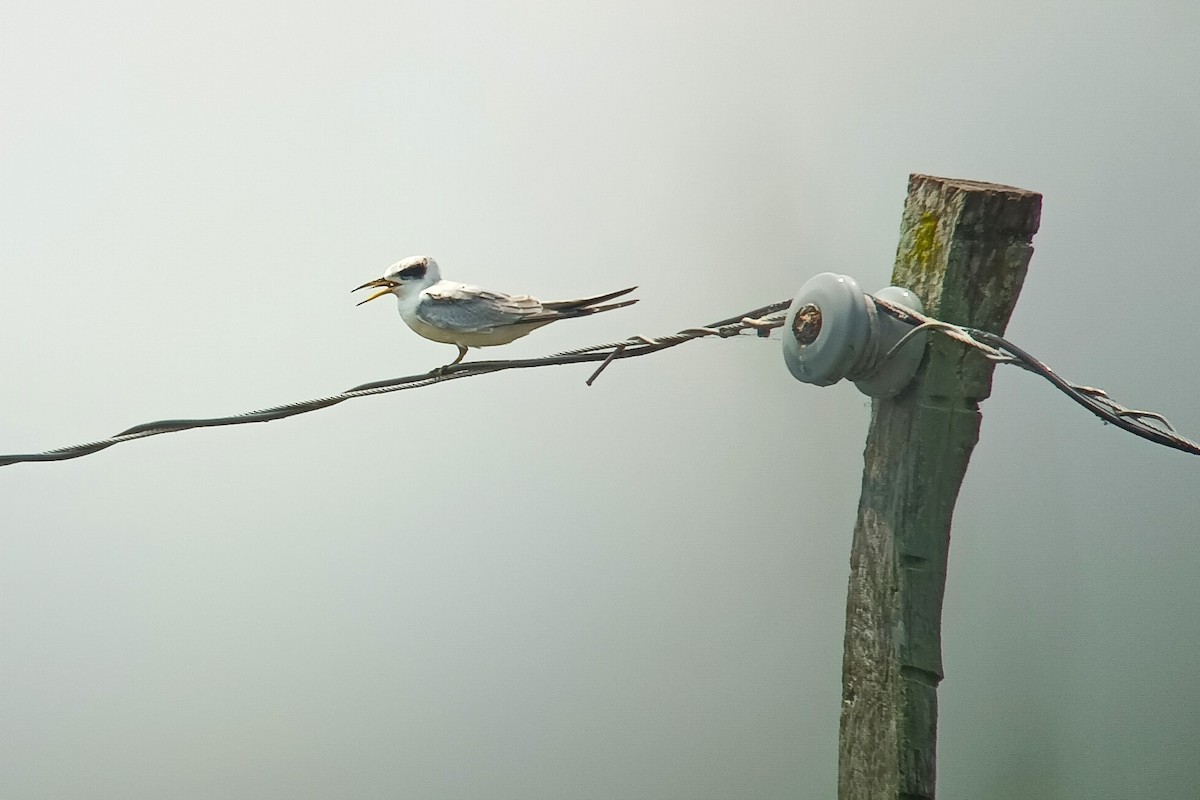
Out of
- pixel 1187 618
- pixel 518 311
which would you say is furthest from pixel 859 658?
pixel 1187 618

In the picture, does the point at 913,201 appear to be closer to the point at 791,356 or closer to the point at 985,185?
the point at 985,185

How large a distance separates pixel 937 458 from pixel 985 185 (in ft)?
1.26

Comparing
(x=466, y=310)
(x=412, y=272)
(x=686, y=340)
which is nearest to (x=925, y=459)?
(x=686, y=340)

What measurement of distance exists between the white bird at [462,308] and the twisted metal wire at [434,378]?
0.21 ft

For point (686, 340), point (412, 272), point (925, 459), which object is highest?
point (412, 272)

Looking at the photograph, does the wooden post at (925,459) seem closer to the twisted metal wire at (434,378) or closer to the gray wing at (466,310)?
the twisted metal wire at (434,378)

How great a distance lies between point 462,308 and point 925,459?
77cm

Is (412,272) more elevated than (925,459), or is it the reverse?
(412,272)

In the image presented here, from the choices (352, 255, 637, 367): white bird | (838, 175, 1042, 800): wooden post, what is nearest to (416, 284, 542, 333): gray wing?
(352, 255, 637, 367): white bird

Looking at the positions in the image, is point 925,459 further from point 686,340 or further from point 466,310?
point 466,310

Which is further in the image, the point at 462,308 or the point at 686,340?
the point at 462,308

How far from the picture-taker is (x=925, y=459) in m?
1.36

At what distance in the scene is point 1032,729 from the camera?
2.96m

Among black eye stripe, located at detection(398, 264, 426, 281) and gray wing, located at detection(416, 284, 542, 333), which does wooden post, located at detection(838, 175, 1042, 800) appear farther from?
black eye stripe, located at detection(398, 264, 426, 281)
